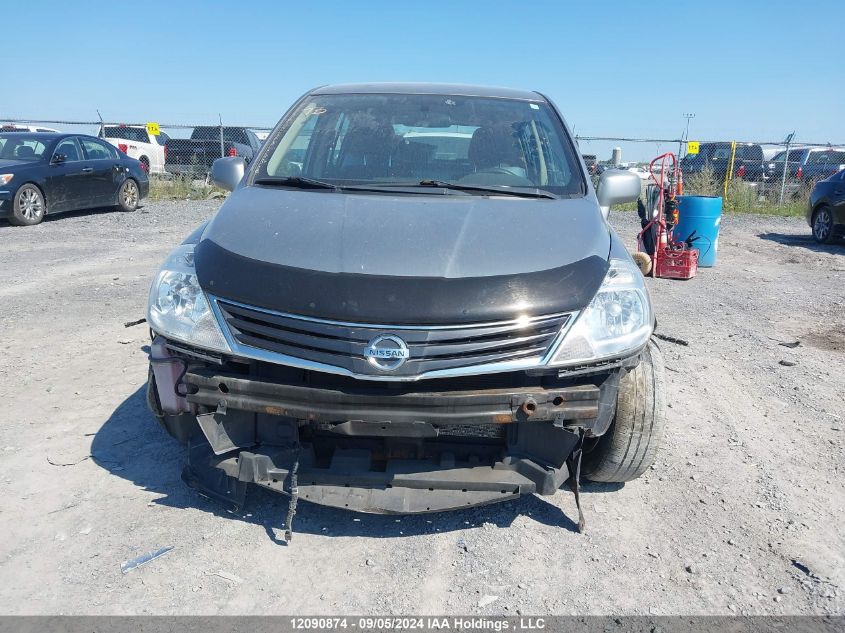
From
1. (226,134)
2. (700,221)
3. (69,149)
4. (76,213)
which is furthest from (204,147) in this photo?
(700,221)

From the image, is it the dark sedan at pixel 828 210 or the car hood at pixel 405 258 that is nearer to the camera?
the car hood at pixel 405 258

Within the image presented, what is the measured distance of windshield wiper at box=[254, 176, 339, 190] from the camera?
3.82 metres

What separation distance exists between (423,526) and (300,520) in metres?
0.56

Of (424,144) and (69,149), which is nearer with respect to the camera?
(424,144)

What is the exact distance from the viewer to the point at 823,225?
1345cm

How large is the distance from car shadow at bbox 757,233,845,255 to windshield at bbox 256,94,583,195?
34.2 feet

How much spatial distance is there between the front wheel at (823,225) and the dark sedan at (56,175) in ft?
44.7

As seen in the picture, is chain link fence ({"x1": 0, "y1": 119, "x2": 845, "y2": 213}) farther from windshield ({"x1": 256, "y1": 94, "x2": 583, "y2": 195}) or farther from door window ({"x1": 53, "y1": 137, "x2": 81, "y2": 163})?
windshield ({"x1": 256, "y1": 94, "x2": 583, "y2": 195})

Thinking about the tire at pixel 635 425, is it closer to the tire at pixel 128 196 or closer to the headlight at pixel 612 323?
the headlight at pixel 612 323

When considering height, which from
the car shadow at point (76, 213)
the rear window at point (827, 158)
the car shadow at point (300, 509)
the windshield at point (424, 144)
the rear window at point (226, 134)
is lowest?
the car shadow at point (76, 213)

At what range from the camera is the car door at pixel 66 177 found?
44.0 ft

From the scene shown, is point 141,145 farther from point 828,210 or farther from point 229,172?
point 229,172

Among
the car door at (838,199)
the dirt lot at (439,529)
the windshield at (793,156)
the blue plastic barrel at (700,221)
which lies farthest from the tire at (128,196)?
the windshield at (793,156)

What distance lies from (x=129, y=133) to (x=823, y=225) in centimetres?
1978
